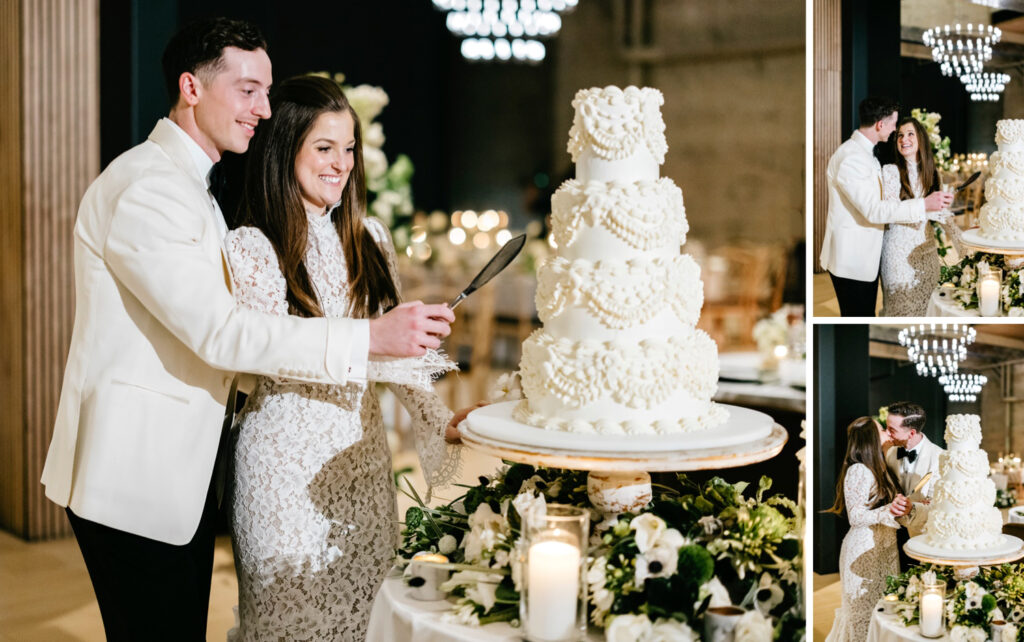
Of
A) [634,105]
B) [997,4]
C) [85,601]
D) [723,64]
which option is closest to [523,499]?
[634,105]

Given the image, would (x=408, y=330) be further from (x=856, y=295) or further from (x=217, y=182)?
(x=856, y=295)

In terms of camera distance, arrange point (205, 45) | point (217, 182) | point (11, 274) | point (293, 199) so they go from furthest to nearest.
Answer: point (11, 274), point (217, 182), point (293, 199), point (205, 45)

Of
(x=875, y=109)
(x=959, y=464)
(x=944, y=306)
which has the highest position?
(x=875, y=109)

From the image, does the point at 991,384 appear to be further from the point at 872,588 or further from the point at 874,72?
the point at 874,72

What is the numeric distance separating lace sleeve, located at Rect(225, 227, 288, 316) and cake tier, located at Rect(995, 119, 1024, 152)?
164cm

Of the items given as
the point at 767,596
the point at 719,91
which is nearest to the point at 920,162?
the point at 767,596

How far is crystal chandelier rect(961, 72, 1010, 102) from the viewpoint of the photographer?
6.92 feet

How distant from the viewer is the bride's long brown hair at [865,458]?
211cm

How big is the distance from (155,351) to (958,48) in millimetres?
1895

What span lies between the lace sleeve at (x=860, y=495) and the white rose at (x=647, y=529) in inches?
23.9

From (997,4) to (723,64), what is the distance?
8103mm

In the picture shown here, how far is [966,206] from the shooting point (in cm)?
211

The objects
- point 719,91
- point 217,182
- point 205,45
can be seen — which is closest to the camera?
point 205,45

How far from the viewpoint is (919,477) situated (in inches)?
83.4
